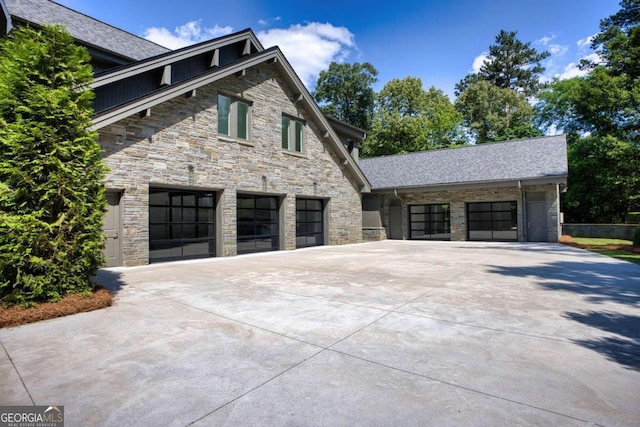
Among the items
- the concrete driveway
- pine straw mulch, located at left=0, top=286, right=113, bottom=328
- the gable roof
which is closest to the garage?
the gable roof

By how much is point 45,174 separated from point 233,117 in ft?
27.0

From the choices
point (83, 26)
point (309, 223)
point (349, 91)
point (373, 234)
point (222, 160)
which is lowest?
point (373, 234)

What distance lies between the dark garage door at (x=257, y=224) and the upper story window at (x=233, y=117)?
102 inches

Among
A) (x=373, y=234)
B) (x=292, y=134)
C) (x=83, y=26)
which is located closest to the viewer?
(x=83, y=26)

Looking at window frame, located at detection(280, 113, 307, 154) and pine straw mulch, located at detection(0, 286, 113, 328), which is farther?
window frame, located at detection(280, 113, 307, 154)

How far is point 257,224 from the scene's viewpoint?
1412 cm

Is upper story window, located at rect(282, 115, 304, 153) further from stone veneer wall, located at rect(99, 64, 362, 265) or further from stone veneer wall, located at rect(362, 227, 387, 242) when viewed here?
stone veneer wall, located at rect(362, 227, 387, 242)

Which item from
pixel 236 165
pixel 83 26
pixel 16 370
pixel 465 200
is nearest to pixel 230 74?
pixel 236 165

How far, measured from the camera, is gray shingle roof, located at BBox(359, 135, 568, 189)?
18.1 meters

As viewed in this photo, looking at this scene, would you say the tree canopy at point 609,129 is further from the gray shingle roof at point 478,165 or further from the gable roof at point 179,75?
the gable roof at point 179,75

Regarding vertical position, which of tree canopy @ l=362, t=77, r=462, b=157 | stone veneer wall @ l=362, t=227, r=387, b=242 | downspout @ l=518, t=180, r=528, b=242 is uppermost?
tree canopy @ l=362, t=77, r=462, b=157

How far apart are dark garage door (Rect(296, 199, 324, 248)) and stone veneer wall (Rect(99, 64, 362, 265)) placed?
A: 49cm

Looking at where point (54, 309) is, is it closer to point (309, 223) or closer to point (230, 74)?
point (230, 74)

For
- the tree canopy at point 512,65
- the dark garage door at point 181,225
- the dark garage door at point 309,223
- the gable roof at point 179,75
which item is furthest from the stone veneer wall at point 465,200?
the tree canopy at point 512,65
